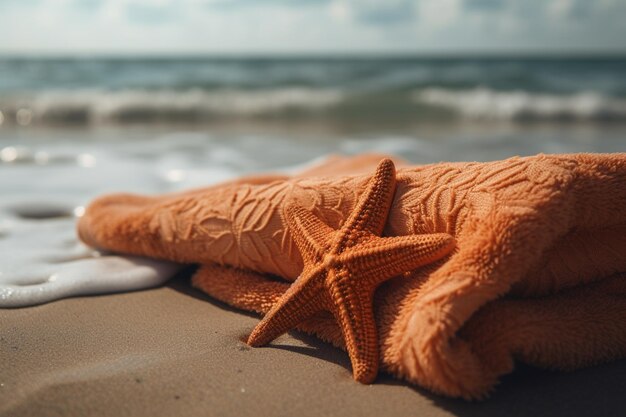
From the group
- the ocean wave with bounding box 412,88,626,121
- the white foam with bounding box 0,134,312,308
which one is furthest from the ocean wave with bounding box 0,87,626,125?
the white foam with bounding box 0,134,312,308

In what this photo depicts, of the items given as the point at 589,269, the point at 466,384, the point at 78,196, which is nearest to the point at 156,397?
the point at 466,384

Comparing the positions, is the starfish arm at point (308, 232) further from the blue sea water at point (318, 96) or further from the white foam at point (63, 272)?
the blue sea water at point (318, 96)

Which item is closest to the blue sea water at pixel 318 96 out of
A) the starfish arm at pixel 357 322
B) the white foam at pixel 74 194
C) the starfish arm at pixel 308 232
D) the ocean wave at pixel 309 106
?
the ocean wave at pixel 309 106

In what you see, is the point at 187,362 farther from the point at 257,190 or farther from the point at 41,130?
the point at 41,130

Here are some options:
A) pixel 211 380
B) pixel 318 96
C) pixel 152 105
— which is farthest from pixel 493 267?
pixel 318 96

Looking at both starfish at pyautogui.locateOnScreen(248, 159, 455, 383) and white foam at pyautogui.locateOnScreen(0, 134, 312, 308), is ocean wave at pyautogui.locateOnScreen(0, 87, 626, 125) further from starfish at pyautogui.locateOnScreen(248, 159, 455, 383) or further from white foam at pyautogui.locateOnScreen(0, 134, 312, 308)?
starfish at pyautogui.locateOnScreen(248, 159, 455, 383)

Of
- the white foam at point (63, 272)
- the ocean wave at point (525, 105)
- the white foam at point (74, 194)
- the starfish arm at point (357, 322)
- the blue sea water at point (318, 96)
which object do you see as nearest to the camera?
the starfish arm at point (357, 322)
